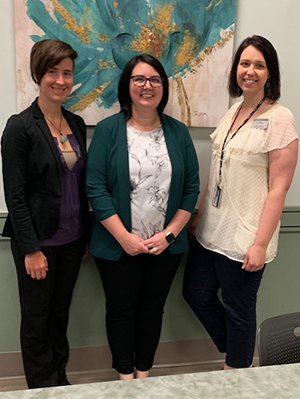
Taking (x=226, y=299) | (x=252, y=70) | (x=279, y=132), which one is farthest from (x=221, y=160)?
(x=226, y=299)

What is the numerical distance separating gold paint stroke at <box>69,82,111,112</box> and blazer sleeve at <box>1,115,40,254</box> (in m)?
0.42

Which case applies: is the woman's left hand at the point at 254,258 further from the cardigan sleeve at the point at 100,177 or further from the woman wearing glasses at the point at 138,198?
the cardigan sleeve at the point at 100,177

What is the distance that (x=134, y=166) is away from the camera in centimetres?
170

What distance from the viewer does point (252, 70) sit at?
5.44 feet

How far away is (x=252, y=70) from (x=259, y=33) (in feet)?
1.71

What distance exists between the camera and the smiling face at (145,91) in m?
1.68

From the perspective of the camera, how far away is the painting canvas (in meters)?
1.84

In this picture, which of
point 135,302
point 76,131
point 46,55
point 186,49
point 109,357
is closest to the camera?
point 46,55

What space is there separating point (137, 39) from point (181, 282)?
1310 mm

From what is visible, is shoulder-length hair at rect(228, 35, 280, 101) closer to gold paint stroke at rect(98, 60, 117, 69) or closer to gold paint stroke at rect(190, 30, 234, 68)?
gold paint stroke at rect(190, 30, 234, 68)

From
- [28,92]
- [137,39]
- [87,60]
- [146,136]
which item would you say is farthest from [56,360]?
[137,39]

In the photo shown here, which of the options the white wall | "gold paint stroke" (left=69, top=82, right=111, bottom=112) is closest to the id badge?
the white wall

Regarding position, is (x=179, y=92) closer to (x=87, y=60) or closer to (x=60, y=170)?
(x=87, y=60)

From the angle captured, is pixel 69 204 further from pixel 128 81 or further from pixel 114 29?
pixel 114 29
